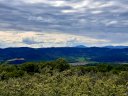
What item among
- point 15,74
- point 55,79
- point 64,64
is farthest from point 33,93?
point 64,64

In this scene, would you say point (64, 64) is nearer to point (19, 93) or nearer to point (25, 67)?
point (25, 67)

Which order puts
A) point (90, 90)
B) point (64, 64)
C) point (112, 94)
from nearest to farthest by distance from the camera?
point (112, 94) → point (90, 90) → point (64, 64)

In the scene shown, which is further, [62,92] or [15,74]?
[15,74]

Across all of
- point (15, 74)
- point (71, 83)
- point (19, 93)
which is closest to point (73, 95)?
point (19, 93)

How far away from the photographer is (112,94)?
4162cm

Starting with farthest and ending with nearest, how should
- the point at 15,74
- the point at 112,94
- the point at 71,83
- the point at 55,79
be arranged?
1. the point at 15,74
2. the point at 55,79
3. the point at 71,83
4. the point at 112,94

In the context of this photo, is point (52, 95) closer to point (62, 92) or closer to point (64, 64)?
point (62, 92)

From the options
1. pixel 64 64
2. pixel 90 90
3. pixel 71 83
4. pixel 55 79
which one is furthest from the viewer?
pixel 64 64

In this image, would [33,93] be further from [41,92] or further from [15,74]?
[15,74]

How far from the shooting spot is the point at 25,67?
148 metres

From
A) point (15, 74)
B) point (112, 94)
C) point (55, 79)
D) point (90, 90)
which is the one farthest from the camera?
point (15, 74)

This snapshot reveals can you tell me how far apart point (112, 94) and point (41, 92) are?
10.5 m

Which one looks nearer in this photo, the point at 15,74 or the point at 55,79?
the point at 55,79

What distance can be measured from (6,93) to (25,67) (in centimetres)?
10544
